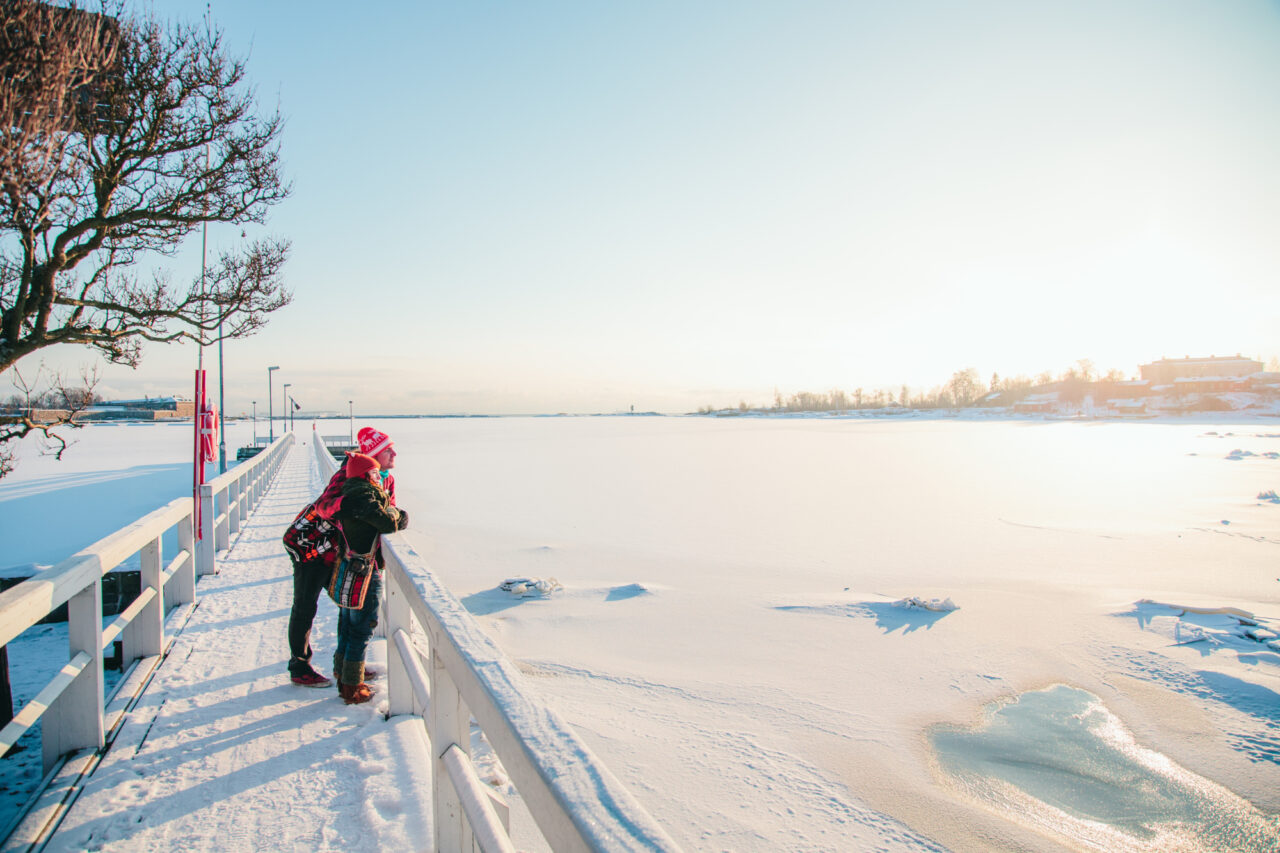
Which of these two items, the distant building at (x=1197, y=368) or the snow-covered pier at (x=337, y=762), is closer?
the snow-covered pier at (x=337, y=762)

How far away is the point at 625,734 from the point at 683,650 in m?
2.06

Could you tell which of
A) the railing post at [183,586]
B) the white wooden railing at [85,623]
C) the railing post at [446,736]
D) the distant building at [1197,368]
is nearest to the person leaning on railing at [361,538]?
the white wooden railing at [85,623]

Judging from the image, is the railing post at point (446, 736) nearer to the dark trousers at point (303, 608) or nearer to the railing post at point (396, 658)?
the railing post at point (396, 658)

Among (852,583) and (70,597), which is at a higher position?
(70,597)

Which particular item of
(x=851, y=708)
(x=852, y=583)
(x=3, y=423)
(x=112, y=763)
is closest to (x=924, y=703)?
(x=851, y=708)

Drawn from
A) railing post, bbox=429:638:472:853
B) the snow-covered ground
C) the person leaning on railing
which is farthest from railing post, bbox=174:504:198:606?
railing post, bbox=429:638:472:853

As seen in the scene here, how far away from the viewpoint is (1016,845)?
3.93 m

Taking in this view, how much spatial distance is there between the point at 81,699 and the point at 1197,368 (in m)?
161

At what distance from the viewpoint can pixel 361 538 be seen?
143 inches

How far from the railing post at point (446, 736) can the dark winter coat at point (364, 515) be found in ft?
5.37

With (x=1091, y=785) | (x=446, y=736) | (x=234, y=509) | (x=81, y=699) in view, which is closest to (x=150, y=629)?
(x=81, y=699)

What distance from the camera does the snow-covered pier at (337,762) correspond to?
4.00 ft

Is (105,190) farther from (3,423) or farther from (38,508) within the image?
(38,508)

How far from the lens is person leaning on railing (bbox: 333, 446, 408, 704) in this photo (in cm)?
357
